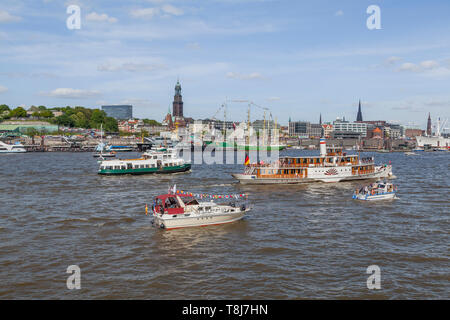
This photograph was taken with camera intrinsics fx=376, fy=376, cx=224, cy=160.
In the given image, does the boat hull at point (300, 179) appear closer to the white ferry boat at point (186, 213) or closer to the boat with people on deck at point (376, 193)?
the boat with people on deck at point (376, 193)

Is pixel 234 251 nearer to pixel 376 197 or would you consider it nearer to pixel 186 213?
pixel 186 213

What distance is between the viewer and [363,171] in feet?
220

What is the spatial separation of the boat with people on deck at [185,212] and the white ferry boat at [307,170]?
27838mm

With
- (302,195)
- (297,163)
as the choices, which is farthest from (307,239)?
(297,163)

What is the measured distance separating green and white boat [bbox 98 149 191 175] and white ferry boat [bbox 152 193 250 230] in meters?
42.3

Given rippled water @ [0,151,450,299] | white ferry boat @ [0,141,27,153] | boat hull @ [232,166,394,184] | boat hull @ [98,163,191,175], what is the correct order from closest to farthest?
rippled water @ [0,151,450,299] < boat hull @ [232,166,394,184] < boat hull @ [98,163,191,175] < white ferry boat @ [0,141,27,153]

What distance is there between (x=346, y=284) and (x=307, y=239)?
28.5 feet

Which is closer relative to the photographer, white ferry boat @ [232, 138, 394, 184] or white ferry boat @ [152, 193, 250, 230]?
white ferry boat @ [152, 193, 250, 230]

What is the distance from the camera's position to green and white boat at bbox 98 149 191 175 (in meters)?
73.7

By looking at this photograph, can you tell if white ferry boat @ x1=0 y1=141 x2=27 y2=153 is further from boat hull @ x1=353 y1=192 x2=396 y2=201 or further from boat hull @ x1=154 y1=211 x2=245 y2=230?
boat hull @ x1=353 y1=192 x2=396 y2=201

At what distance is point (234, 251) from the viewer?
26.9 m

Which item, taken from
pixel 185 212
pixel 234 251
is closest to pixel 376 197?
pixel 185 212

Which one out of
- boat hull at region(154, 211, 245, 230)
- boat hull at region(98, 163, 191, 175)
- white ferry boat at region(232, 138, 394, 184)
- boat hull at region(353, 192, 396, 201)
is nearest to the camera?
boat hull at region(154, 211, 245, 230)

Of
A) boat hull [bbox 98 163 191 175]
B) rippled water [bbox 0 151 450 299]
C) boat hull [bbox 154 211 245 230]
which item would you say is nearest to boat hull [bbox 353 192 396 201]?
rippled water [bbox 0 151 450 299]
